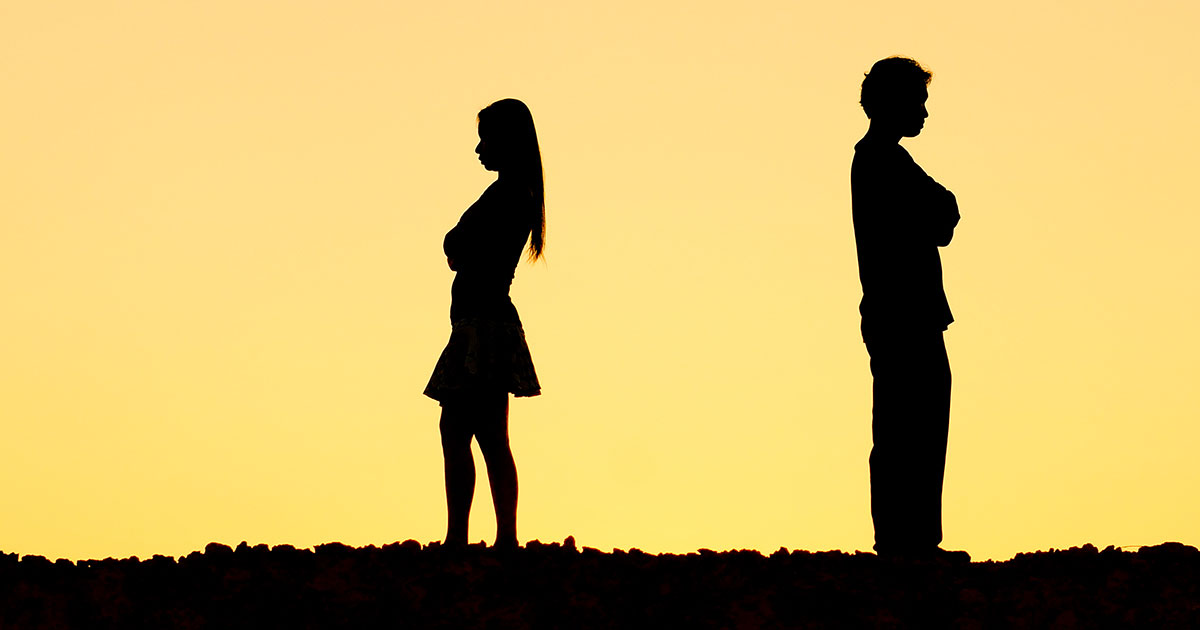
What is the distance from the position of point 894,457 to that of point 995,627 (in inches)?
65.0

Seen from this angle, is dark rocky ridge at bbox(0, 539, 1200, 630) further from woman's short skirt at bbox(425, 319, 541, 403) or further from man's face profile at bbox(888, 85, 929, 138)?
man's face profile at bbox(888, 85, 929, 138)

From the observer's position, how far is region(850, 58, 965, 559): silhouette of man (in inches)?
384

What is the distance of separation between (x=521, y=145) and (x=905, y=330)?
243 centimetres

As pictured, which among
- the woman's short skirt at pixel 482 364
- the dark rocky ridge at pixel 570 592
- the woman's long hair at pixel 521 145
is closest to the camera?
the dark rocky ridge at pixel 570 592

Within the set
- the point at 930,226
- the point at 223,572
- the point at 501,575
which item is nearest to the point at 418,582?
the point at 501,575

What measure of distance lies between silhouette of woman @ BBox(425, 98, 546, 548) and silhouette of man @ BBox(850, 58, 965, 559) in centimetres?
196

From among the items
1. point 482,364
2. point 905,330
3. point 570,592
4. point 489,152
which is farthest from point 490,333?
point 905,330

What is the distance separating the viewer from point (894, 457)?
9836 millimetres

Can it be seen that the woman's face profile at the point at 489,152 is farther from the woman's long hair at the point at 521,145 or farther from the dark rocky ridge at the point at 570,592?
the dark rocky ridge at the point at 570,592

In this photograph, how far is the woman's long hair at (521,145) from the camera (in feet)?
32.3

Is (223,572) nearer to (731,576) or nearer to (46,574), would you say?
(46,574)

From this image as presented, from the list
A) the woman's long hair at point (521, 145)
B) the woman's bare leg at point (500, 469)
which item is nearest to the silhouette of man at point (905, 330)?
the woman's long hair at point (521, 145)

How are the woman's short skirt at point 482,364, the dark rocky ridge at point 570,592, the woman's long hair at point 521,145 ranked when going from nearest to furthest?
the dark rocky ridge at point 570,592, the woman's short skirt at point 482,364, the woman's long hair at point 521,145

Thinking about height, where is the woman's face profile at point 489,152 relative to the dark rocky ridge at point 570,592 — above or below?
above
